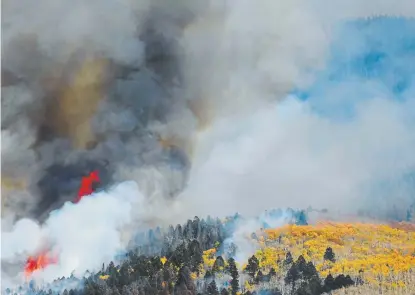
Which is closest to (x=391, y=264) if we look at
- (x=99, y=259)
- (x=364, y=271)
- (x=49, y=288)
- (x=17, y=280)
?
(x=364, y=271)

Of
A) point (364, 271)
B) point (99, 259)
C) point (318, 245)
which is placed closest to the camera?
point (364, 271)

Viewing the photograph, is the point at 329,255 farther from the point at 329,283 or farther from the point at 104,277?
the point at 104,277

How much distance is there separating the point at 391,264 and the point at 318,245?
1965 millimetres

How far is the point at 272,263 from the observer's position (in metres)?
17.0

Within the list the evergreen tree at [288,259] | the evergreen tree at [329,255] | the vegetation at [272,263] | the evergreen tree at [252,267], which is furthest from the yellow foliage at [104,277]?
the evergreen tree at [329,255]

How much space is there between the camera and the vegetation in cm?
1622

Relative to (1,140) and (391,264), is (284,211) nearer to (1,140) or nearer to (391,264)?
(391,264)

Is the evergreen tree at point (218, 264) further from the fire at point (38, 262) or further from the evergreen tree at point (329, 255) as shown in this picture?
the fire at point (38, 262)

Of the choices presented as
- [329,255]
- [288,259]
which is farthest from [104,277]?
[329,255]

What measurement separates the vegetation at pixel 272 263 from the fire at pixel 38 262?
76.0 inches

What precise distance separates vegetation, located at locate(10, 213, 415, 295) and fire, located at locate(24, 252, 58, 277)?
193 cm

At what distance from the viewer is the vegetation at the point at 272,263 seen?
16219 millimetres

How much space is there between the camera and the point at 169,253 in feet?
60.5

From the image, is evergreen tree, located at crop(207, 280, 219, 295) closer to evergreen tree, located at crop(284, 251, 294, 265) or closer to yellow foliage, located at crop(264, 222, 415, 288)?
yellow foliage, located at crop(264, 222, 415, 288)
